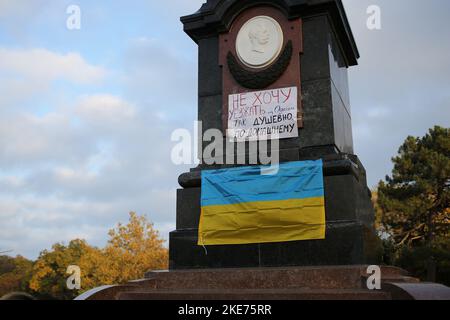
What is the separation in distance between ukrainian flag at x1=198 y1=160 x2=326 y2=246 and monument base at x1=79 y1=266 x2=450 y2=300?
2.81 ft

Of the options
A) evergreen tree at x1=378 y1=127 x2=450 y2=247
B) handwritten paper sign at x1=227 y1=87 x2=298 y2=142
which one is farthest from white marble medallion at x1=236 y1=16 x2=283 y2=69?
evergreen tree at x1=378 y1=127 x2=450 y2=247

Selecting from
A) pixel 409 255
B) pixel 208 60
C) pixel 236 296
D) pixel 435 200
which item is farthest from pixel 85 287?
pixel 236 296

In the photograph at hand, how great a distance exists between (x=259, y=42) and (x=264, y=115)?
1.31 metres

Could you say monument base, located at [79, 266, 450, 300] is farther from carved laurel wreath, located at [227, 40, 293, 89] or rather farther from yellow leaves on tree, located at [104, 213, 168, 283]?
yellow leaves on tree, located at [104, 213, 168, 283]

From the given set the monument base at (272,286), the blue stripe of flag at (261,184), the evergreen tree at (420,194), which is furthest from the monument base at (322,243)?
the evergreen tree at (420,194)

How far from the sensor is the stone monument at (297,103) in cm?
644

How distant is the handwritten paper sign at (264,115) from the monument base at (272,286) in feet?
7.87

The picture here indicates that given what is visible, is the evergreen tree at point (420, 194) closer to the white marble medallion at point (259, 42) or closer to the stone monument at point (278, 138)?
the stone monument at point (278, 138)

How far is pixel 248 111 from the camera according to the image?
7633 millimetres

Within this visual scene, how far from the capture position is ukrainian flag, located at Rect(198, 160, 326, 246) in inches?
258

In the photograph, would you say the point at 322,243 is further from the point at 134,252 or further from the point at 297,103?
the point at 134,252

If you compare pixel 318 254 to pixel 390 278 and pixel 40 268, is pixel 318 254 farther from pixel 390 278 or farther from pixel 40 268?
pixel 40 268

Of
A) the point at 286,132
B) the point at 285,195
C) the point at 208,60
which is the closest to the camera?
the point at 285,195
